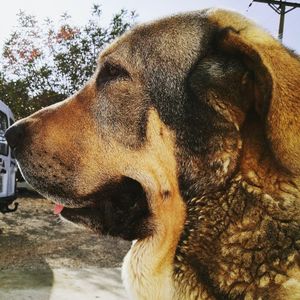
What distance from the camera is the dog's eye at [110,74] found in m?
2.56

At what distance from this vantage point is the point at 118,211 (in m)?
2.54

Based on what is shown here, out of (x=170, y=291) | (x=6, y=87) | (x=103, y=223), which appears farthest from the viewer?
(x=6, y=87)

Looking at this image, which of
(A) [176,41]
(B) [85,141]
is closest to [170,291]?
(B) [85,141]

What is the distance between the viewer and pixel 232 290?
202 cm

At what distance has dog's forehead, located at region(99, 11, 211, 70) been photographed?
8.04ft

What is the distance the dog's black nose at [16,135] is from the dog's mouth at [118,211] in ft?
1.61

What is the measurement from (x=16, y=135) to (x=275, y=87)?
146 centimetres

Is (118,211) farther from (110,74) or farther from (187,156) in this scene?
(110,74)

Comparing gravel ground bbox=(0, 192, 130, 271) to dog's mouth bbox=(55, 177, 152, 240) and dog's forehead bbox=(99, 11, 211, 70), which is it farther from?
dog's forehead bbox=(99, 11, 211, 70)

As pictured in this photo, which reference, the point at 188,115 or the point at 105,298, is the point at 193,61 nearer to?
the point at 188,115

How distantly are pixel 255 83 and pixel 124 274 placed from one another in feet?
4.24


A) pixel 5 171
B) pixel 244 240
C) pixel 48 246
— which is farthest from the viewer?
pixel 48 246

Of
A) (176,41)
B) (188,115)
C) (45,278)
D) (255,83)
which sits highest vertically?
(176,41)

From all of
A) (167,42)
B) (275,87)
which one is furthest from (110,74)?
(275,87)
